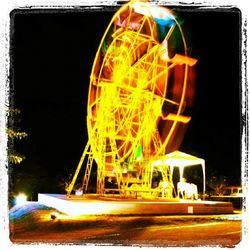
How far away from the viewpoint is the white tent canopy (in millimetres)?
6863

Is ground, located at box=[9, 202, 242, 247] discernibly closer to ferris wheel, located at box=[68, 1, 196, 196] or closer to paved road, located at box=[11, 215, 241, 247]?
paved road, located at box=[11, 215, 241, 247]

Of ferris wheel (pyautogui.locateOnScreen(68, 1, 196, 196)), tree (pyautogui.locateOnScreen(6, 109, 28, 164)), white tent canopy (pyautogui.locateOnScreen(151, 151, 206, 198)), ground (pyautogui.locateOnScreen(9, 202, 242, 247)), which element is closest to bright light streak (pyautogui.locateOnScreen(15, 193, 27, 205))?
ground (pyautogui.locateOnScreen(9, 202, 242, 247))

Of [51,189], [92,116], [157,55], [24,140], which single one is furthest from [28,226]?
[157,55]

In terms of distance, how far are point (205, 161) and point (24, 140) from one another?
2432 mm

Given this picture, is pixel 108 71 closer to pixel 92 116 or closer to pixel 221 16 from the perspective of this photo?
pixel 92 116

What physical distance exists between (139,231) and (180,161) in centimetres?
115

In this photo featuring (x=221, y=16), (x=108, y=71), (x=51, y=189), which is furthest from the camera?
(x=108, y=71)

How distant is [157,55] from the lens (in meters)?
7.43

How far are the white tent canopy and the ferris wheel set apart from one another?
9 cm

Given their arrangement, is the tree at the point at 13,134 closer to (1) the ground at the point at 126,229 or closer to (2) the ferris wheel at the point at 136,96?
(1) the ground at the point at 126,229

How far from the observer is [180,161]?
697 cm

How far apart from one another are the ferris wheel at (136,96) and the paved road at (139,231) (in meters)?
0.68

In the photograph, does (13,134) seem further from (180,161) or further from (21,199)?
(180,161)

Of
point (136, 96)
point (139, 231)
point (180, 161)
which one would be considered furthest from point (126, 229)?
point (136, 96)
